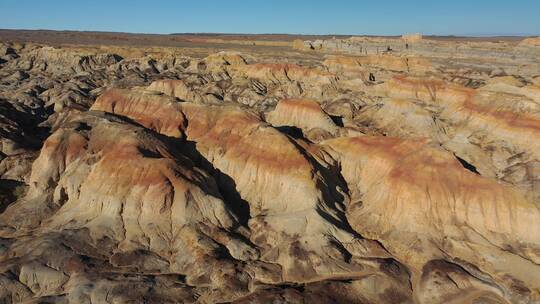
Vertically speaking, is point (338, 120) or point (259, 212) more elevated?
point (338, 120)

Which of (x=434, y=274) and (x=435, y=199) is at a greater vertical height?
(x=435, y=199)

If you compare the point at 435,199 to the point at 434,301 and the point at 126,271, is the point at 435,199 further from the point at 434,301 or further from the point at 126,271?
the point at 126,271

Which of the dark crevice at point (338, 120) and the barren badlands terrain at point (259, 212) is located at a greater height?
the dark crevice at point (338, 120)

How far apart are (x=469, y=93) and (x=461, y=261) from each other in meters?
43.0

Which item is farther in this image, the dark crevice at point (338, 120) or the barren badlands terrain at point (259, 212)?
the dark crevice at point (338, 120)

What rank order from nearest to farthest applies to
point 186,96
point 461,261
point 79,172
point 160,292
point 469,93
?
point 160,292 → point 461,261 → point 79,172 → point 469,93 → point 186,96

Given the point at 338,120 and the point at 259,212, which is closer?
the point at 259,212

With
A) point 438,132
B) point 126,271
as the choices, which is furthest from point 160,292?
point 438,132

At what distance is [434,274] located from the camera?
107ft

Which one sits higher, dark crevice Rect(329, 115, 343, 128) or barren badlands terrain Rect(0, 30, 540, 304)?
dark crevice Rect(329, 115, 343, 128)

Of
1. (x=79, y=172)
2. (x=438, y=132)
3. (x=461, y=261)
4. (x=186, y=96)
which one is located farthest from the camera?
(x=186, y=96)

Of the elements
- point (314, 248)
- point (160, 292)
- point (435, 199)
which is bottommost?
point (160, 292)

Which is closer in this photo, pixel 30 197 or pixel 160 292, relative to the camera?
pixel 160 292

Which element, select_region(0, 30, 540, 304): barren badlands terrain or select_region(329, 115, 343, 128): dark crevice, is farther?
select_region(329, 115, 343, 128): dark crevice
